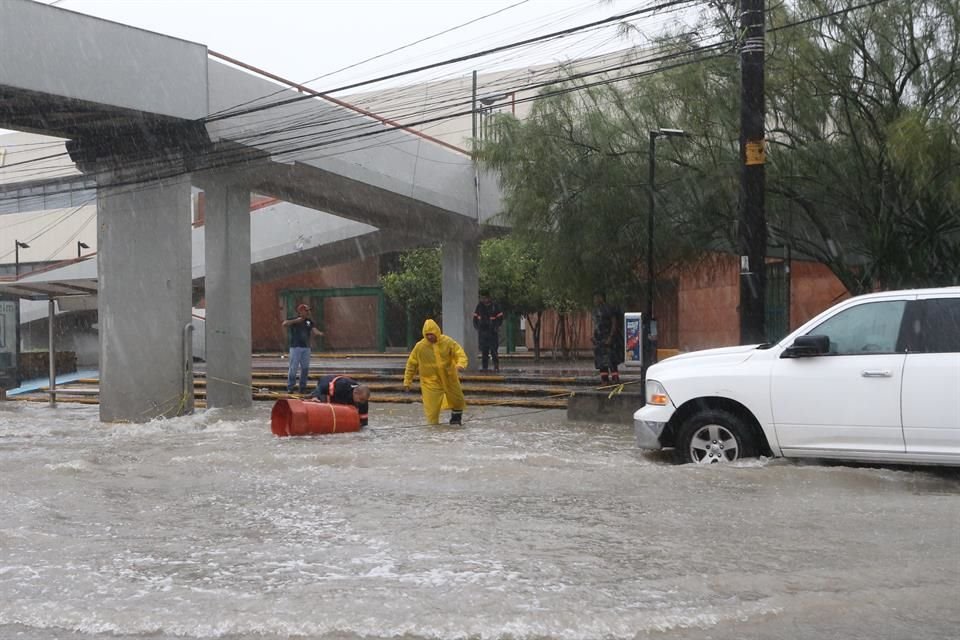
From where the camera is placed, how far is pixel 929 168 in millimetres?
13328

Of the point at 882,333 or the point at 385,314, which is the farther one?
the point at 385,314

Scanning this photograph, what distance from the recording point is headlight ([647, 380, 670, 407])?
10.1 meters

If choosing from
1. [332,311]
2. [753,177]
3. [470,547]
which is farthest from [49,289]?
[332,311]

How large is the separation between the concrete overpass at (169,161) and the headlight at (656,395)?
30.3 ft

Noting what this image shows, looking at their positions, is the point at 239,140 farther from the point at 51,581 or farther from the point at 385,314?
the point at 385,314

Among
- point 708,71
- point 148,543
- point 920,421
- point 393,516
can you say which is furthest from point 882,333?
point 708,71

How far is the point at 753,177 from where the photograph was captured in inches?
489

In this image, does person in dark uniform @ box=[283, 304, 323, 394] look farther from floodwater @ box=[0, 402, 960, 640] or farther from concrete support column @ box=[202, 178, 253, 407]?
floodwater @ box=[0, 402, 960, 640]

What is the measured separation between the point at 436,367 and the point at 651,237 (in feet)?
13.0

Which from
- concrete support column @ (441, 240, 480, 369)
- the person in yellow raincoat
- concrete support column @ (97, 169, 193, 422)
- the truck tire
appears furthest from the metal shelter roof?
the truck tire

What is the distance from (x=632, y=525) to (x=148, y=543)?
322cm

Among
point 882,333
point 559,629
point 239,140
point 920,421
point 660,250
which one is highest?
point 239,140

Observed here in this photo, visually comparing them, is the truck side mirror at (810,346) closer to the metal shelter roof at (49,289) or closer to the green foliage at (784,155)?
the green foliage at (784,155)

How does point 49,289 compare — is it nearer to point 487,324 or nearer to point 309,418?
point 487,324
